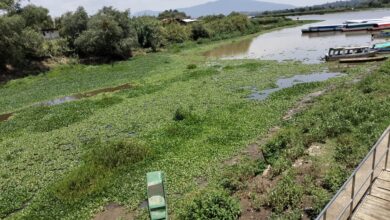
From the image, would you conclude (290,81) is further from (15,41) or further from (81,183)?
(15,41)

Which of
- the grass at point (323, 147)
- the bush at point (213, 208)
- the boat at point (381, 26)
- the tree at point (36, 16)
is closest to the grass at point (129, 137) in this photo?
the bush at point (213, 208)

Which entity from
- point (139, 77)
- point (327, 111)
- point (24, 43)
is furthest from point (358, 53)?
point (24, 43)

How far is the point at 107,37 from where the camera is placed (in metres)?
41.7

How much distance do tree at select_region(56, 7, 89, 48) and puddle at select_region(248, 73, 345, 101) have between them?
32.5 meters

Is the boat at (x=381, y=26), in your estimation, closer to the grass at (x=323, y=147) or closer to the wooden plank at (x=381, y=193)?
the grass at (x=323, y=147)

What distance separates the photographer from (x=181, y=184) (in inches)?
416

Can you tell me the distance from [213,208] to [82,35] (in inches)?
1552

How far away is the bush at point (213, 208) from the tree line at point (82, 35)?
1238 inches

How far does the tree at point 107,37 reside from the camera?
41312 millimetres

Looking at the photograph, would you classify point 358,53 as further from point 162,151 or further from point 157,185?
point 157,185

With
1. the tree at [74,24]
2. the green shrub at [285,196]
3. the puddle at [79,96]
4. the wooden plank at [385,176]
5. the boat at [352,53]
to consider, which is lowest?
the green shrub at [285,196]

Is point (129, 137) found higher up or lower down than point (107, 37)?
lower down

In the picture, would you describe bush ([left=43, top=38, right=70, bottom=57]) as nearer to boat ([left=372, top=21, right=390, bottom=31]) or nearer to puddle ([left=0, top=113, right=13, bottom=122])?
puddle ([left=0, top=113, right=13, bottom=122])

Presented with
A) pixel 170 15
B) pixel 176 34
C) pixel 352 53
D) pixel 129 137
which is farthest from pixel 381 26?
pixel 170 15
